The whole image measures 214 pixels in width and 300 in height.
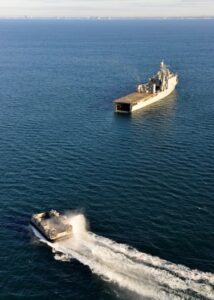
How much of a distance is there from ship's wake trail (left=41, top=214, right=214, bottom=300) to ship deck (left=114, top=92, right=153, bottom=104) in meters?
80.9

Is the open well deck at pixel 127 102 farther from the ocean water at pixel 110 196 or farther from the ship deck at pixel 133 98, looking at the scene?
the ocean water at pixel 110 196

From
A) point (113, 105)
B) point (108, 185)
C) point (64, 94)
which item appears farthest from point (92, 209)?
point (64, 94)

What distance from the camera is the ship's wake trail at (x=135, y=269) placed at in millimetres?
55312

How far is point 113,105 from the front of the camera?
149 metres

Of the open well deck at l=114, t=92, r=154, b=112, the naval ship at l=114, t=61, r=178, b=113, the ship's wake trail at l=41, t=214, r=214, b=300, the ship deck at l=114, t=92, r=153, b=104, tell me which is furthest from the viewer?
the ship deck at l=114, t=92, r=153, b=104

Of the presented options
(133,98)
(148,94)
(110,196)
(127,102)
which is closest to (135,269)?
(110,196)

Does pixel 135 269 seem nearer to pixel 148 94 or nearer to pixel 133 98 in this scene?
pixel 133 98

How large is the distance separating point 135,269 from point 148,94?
107 meters

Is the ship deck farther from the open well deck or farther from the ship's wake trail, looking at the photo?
the ship's wake trail

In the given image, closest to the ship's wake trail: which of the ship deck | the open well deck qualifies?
the open well deck

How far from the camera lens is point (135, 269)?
5919 centimetres

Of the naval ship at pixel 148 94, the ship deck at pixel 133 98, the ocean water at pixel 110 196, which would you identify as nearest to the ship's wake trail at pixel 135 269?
A: the ocean water at pixel 110 196

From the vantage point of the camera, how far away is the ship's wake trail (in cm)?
5531

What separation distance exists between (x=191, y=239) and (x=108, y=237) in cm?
1354
